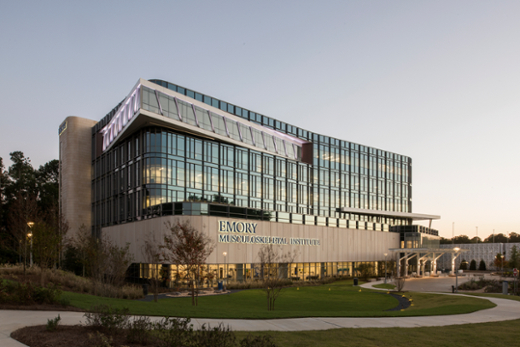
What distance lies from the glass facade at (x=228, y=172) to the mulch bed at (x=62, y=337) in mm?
34253

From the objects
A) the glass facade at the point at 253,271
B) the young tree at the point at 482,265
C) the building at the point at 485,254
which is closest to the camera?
the glass facade at the point at 253,271

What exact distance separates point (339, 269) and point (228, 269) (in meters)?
27.1

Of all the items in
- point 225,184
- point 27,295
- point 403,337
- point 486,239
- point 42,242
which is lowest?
point 486,239

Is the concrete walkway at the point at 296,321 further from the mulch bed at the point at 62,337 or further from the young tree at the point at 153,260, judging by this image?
the young tree at the point at 153,260

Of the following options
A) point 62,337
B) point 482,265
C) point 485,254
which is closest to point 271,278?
point 62,337

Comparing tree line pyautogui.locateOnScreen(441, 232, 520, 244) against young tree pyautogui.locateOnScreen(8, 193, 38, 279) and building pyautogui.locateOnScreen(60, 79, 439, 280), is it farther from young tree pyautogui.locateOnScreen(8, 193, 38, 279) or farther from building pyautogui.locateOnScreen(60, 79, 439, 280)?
young tree pyautogui.locateOnScreen(8, 193, 38, 279)

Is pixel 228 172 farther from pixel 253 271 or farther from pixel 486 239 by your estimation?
pixel 486 239

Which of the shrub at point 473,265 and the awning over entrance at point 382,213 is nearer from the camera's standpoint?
the awning over entrance at point 382,213

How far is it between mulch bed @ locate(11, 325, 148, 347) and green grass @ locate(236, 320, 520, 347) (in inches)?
157

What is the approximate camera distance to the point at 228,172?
57875mm

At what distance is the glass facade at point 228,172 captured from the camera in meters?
50.3

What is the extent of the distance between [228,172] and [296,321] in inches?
1650

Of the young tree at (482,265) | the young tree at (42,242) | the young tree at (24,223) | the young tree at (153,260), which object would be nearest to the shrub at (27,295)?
the young tree at (24,223)

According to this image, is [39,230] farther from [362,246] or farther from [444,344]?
[362,246]
